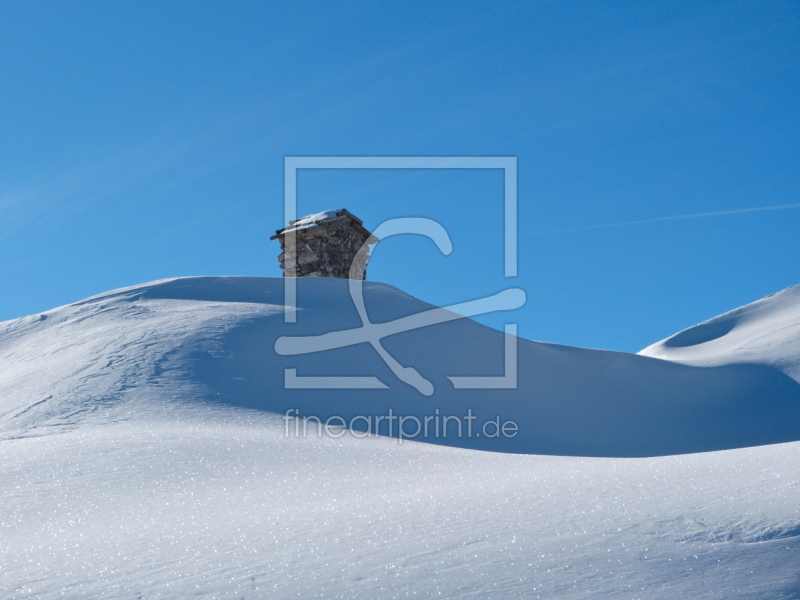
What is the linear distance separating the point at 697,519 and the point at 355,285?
6978 millimetres

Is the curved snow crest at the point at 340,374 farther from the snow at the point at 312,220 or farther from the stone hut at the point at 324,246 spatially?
the snow at the point at 312,220

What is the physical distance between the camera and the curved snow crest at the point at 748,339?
8.59 m

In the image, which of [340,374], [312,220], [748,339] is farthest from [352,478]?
[312,220]

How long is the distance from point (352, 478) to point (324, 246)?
8765 millimetres

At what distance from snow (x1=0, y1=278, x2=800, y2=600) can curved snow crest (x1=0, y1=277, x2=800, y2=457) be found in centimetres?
3

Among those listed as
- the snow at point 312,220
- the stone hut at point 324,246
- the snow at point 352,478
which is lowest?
the snow at point 352,478

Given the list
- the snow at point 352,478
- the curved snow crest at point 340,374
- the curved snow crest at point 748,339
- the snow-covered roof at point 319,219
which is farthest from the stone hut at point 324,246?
the curved snow crest at point 748,339

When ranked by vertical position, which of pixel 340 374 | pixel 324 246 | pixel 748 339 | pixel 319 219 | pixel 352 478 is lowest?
pixel 352 478

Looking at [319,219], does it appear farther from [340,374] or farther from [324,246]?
[340,374]

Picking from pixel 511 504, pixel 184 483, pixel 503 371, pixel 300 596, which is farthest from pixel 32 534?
pixel 503 371

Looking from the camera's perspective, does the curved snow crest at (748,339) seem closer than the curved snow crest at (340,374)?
No

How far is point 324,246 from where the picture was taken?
38.7 ft

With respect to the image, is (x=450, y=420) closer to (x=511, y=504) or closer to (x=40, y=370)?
(x=511, y=504)

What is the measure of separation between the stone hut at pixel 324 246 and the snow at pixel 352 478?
4.16m
